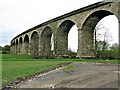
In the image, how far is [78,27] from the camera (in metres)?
40.1

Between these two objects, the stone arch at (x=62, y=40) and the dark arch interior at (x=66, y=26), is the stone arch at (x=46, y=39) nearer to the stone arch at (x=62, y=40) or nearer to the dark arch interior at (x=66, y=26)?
the stone arch at (x=62, y=40)

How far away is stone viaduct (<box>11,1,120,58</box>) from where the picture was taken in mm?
35453

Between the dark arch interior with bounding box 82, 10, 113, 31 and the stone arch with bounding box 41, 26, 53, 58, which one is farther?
the stone arch with bounding box 41, 26, 53, 58

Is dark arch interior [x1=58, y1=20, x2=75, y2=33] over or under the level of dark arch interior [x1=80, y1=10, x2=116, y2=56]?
over

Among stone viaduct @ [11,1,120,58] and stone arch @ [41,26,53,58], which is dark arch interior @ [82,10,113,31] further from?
stone arch @ [41,26,53,58]

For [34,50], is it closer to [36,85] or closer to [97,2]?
[97,2]

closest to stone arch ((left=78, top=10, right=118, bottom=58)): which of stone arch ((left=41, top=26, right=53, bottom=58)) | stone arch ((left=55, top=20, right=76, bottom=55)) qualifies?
stone arch ((left=55, top=20, right=76, bottom=55))

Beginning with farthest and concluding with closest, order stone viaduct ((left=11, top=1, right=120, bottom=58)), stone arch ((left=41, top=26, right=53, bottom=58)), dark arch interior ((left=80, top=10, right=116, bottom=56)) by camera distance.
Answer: stone arch ((left=41, top=26, right=53, bottom=58))
dark arch interior ((left=80, top=10, right=116, bottom=56))
stone viaduct ((left=11, top=1, right=120, bottom=58))

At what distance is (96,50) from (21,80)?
29.3m

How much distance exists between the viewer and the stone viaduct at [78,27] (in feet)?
116

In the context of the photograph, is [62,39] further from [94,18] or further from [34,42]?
[34,42]

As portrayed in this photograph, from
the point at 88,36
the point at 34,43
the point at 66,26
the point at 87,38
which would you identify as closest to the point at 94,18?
the point at 88,36

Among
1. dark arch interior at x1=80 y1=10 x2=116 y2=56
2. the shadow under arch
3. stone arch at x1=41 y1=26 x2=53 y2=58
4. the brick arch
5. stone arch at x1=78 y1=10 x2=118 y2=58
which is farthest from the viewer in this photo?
the brick arch

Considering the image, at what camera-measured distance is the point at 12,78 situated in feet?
44.6
